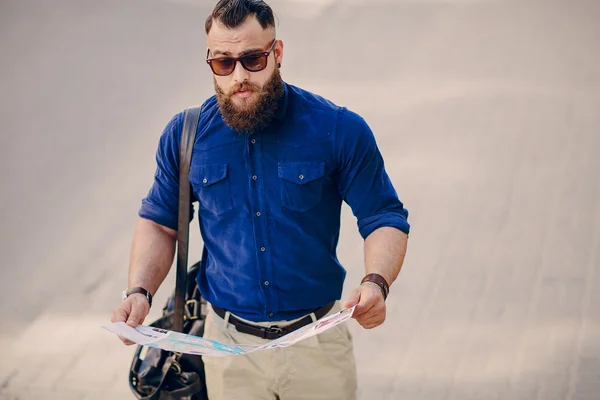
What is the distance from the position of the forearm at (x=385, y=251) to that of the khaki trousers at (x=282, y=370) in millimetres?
366

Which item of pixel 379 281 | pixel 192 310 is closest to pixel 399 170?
pixel 192 310

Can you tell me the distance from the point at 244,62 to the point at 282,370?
43.2 inches

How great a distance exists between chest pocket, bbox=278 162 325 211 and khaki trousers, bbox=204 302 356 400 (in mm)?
418

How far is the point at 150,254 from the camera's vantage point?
349cm

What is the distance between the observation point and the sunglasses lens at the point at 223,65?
10.7 ft

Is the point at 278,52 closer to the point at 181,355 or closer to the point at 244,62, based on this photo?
the point at 244,62

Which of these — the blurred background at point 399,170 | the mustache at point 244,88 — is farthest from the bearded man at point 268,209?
the blurred background at point 399,170

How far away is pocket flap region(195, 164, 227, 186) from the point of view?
3.38 metres

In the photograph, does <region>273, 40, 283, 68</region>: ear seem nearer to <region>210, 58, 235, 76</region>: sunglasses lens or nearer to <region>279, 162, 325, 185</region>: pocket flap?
<region>210, 58, 235, 76</region>: sunglasses lens

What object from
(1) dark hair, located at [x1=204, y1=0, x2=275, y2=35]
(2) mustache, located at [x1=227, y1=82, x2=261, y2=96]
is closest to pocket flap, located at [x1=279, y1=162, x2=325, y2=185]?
(2) mustache, located at [x1=227, y1=82, x2=261, y2=96]

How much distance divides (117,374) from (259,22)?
10.5 ft

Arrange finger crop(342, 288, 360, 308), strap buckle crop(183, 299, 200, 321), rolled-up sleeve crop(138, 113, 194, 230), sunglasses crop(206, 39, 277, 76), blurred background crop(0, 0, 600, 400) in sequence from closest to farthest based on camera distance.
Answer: finger crop(342, 288, 360, 308) < sunglasses crop(206, 39, 277, 76) < rolled-up sleeve crop(138, 113, 194, 230) < strap buckle crop(183, 299, 200, 321) < blurred background crop(0, 0, 600, 400)

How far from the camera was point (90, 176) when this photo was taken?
8422 millimetres

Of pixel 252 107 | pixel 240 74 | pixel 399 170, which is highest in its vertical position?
pixel 240 74
